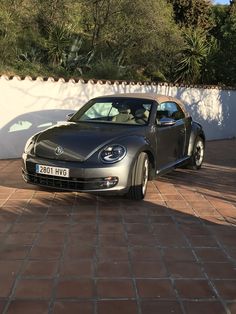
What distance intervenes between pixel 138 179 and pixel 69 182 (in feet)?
3.01

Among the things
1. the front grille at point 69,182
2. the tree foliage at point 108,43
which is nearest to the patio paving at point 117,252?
the front grille at point 69,182

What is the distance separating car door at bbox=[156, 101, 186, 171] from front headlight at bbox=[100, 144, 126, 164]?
3.50 ft

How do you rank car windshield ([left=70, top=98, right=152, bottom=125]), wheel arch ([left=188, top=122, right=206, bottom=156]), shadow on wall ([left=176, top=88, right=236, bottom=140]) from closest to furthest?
car windshield ([left=70, top=98, right=152, bottom=125]) < wheel arch ([left=188, top=122, right=206, bottom=156]) < shadow on wall ([left=176, top=88, right=236, bottom=140])

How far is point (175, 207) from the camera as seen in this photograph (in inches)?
243

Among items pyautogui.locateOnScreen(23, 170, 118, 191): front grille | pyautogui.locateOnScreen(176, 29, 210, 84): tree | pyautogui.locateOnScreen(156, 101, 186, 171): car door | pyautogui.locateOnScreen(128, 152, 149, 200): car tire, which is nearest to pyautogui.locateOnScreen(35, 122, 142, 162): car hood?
pyautogui.locateOnScreen(23, 170, 118, 191): front grille

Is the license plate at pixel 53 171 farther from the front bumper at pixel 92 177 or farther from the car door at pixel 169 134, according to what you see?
the car door at pixel 169 134

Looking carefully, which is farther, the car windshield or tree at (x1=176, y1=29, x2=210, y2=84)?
tree at (x1=176, y1=29, x2=210, y2=84)

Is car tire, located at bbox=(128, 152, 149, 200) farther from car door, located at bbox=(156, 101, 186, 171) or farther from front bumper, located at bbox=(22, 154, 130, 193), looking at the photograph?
car door, located at bbox=(156, 101, 186, 171)

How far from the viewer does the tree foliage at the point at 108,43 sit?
1611 cm

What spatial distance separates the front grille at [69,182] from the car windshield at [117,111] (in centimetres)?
132

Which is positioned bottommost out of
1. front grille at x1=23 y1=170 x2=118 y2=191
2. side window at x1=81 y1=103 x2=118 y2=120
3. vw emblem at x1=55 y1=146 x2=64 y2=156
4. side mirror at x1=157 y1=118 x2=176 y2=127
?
front grille at x1=23 y1=170 x2=118 y2=191

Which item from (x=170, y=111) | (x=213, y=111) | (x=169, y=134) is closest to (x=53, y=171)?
(x=169, y=134)

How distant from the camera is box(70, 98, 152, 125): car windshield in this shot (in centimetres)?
707

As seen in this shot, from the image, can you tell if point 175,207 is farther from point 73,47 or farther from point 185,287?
point 73,47
